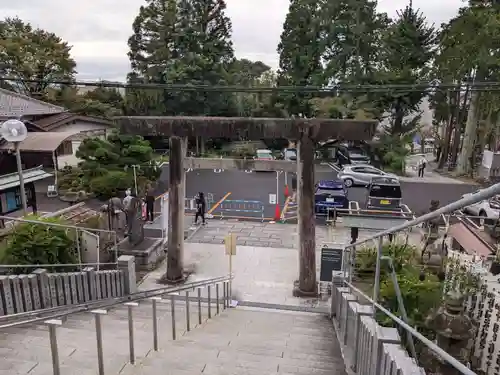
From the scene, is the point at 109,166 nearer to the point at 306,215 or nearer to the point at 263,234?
the point at 263,234

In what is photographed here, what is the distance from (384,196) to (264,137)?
10399 mm

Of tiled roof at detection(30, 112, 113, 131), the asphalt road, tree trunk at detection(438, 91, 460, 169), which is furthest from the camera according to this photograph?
tree trunk at detection(438, 91, 460, 169)

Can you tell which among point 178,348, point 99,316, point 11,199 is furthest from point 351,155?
point 99,316

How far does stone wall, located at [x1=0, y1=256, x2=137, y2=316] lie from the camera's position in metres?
6.19

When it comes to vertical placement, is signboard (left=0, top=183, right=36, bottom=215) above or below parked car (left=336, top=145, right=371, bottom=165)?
below

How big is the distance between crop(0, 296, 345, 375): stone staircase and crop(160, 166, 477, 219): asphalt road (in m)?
11.8

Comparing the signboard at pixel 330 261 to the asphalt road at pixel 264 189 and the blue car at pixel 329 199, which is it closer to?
the blue car at pixel 329 199

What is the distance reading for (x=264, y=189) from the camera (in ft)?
77.5

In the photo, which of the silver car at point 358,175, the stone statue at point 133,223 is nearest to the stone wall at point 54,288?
the stone statue at point 133,223

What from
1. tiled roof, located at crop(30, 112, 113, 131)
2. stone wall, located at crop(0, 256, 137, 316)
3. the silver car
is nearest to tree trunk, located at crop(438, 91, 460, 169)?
the silver car

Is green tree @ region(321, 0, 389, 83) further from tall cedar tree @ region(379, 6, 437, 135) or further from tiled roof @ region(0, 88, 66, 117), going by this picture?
tiled roof @ region(0, 88, 66, 117)

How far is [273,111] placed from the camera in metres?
34.6

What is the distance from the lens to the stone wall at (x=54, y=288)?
20.3 feet

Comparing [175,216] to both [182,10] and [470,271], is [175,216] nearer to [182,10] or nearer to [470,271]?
[470,271]
